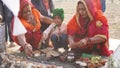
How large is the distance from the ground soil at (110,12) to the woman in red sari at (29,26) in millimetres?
2666

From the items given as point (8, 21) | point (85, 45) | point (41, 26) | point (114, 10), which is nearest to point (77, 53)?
point (85, 45)

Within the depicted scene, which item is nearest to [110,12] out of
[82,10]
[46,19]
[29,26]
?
[46,19]

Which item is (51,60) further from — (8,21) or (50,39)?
(8,21)

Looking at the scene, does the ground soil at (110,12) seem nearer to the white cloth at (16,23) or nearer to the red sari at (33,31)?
the red sari at (33,31)

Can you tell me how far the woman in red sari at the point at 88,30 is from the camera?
180 inches

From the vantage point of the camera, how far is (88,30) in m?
4.69

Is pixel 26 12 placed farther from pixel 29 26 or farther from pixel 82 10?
pixel 82 10

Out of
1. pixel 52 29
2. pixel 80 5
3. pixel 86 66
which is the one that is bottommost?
pixel 86 66

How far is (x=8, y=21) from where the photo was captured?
5.70 meters

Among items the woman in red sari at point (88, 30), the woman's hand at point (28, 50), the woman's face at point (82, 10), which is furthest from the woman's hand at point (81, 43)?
the woman's hand at point (28, 50)

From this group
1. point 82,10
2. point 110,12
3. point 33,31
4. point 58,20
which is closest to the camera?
point 82,10

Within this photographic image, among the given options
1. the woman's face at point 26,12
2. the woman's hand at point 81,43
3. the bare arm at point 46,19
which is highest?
the woman's face at point 26,12

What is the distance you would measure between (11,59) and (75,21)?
41.2 inches

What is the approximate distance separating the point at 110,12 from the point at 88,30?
572 cm
